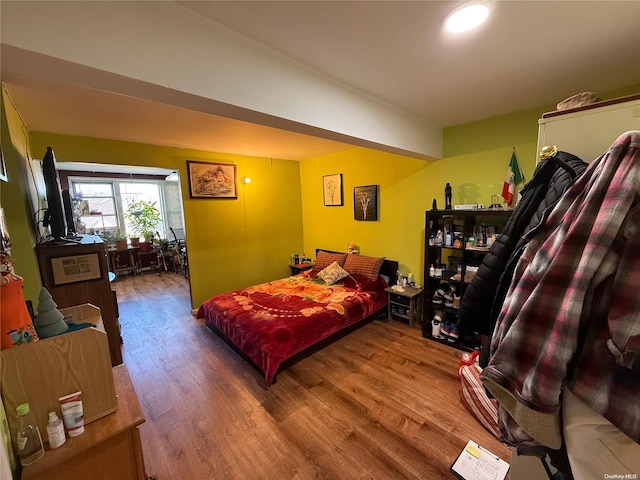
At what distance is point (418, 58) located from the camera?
4.85ft

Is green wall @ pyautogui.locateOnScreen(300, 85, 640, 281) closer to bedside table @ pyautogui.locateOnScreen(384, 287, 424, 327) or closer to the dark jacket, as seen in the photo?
bedside table @ pyautogui.locateOnScreen(384, 287, 424, 327)

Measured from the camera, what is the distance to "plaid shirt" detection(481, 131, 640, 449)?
22.8 inches

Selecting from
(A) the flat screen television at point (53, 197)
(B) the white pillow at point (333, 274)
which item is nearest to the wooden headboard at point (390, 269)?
(B) the white pillow at point (333, 274)

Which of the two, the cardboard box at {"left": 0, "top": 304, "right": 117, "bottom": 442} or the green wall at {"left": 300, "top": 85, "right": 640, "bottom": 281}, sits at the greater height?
the green wall at {"left": 300, "top": 85, "right": 640, "bottom": 281}

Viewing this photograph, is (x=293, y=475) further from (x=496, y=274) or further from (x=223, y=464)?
(x=496, y=274)

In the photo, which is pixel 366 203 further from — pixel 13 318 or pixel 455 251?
pixel 13 318

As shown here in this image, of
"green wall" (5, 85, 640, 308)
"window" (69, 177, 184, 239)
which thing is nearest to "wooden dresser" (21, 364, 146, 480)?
"green wall" (5, 85, 640, 308)

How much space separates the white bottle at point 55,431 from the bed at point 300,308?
139 cm

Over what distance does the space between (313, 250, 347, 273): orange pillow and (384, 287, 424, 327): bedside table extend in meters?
0.87

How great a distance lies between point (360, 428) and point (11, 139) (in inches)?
123

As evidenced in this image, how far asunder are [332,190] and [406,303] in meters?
2.12

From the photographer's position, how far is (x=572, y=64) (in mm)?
1581

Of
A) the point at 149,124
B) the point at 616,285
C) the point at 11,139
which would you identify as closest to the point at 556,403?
the point at 616,285

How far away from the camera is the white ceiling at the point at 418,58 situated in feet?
3.68
